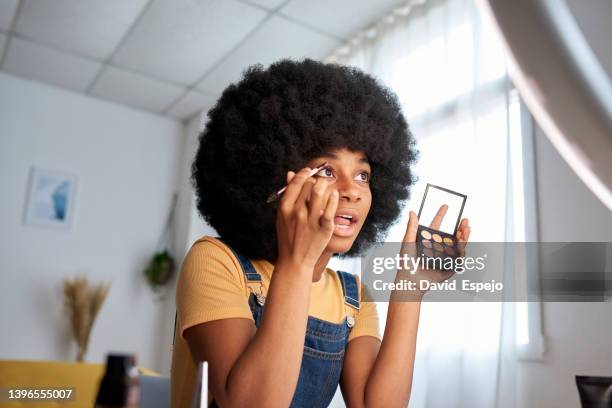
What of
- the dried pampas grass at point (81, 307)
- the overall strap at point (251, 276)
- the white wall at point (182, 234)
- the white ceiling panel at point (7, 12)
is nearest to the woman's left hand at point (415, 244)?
the overall strap at point (251, 276)

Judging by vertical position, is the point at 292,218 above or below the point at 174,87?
below

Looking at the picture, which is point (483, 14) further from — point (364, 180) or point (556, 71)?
point (364, 180)

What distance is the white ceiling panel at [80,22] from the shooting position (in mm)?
2992

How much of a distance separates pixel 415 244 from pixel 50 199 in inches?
134

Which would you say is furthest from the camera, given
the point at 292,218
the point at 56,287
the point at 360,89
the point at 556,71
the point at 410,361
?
the point at 56,287

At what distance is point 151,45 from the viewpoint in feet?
10.9

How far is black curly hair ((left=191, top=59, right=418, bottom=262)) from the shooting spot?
109 centimetres

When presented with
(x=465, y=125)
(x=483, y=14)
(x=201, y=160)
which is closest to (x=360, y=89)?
(x=201, y=160)

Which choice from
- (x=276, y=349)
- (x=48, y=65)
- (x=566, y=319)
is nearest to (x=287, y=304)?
(x=276, y=349)

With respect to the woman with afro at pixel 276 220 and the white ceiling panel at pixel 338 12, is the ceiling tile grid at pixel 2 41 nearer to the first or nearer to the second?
the white ceiling panel at pixel 338 12

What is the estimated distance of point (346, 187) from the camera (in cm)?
104

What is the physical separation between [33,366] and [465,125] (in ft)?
6.27

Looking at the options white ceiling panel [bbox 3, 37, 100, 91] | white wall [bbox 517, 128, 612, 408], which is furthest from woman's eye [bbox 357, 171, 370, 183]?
white ceiling panel [bbox 3, 37, 100, 91]

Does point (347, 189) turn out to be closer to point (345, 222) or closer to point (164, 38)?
point (345, 222)
